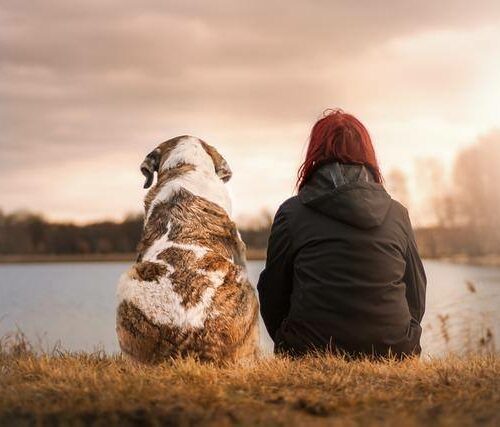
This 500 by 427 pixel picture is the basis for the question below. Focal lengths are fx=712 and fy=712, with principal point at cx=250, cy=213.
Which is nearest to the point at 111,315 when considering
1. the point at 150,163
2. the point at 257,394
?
the point at 150,163

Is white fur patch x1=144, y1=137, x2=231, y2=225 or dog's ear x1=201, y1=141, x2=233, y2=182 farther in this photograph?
dog's ear x1=201, y1=141, x2=233, y2=182

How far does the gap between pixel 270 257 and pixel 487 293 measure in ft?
43.1

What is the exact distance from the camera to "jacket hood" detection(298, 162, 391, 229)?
20.2 ft

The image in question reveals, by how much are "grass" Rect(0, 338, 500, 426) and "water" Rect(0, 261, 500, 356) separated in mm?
1218

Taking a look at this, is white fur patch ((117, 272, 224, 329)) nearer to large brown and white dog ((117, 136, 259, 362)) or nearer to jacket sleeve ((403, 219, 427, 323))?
large brown and white dog ((117, 136, 259, 362))

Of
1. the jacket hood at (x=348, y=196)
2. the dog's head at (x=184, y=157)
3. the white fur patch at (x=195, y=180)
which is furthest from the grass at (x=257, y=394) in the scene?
the dog's head at (x=184, y=157)

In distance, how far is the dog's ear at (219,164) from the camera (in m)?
7.67

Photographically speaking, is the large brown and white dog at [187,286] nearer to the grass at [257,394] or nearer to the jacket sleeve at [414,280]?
the grass at [257,394]

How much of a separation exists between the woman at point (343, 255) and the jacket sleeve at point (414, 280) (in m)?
0.02

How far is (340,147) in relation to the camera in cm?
649

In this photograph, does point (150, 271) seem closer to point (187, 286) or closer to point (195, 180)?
point (187, 286)

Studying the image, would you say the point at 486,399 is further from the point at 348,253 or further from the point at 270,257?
the point at 270,257

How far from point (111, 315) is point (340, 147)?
53.4ft

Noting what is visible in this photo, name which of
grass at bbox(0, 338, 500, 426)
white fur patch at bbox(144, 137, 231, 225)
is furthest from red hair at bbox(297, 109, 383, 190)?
grass at bbox(0, 338, 500, 426)
